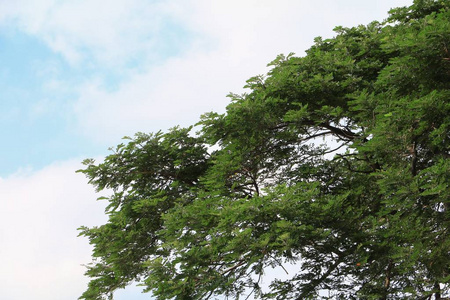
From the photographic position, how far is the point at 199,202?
12281 millimetres

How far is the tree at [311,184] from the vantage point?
10383 millimetres

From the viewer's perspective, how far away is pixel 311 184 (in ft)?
38.7

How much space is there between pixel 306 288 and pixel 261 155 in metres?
3.73

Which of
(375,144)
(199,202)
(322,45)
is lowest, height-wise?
(375,144)

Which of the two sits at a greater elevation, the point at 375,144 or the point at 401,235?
the point at 375,144

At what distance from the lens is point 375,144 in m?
10.3

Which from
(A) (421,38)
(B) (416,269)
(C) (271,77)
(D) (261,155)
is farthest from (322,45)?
(B) (416,269)

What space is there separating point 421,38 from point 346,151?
619 cm

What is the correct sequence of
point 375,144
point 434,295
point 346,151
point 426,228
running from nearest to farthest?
point 375,144
point 426,228
point 434,295
point 346,151

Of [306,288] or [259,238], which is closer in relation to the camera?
[259,238]

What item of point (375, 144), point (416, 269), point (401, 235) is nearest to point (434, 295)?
point (416, 269)

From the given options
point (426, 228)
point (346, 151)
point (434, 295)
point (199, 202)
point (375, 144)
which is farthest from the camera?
point (346, 151)

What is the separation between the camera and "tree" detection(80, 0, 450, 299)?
10383 millimetres

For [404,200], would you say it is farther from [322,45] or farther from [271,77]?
[322,45]
